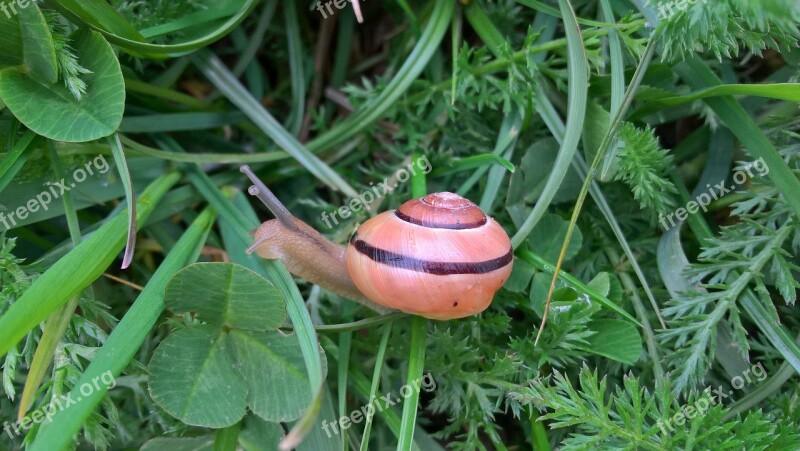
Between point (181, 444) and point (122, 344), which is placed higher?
point (122, 344)

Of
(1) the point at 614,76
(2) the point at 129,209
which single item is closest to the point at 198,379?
(2) the point at 129,209

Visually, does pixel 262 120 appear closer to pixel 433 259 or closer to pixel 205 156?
pixel 205 156

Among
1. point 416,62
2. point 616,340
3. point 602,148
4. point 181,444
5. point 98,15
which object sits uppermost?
point 98,15

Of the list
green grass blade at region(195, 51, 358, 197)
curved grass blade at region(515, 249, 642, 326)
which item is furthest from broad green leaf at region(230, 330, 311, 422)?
curved grass blade at region(515, 249, 642, 326)

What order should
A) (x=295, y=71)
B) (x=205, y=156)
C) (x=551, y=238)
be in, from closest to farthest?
(x=551, y=238) → (x=205, y=156) → (x=295, y=71)

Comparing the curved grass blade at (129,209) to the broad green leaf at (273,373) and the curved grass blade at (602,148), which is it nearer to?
the broad green leaf at (273,373)

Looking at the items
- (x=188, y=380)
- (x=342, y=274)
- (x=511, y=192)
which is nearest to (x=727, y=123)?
(x=511, y=192)

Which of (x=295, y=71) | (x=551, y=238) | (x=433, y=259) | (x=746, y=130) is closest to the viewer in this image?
(x=433, y=259)
